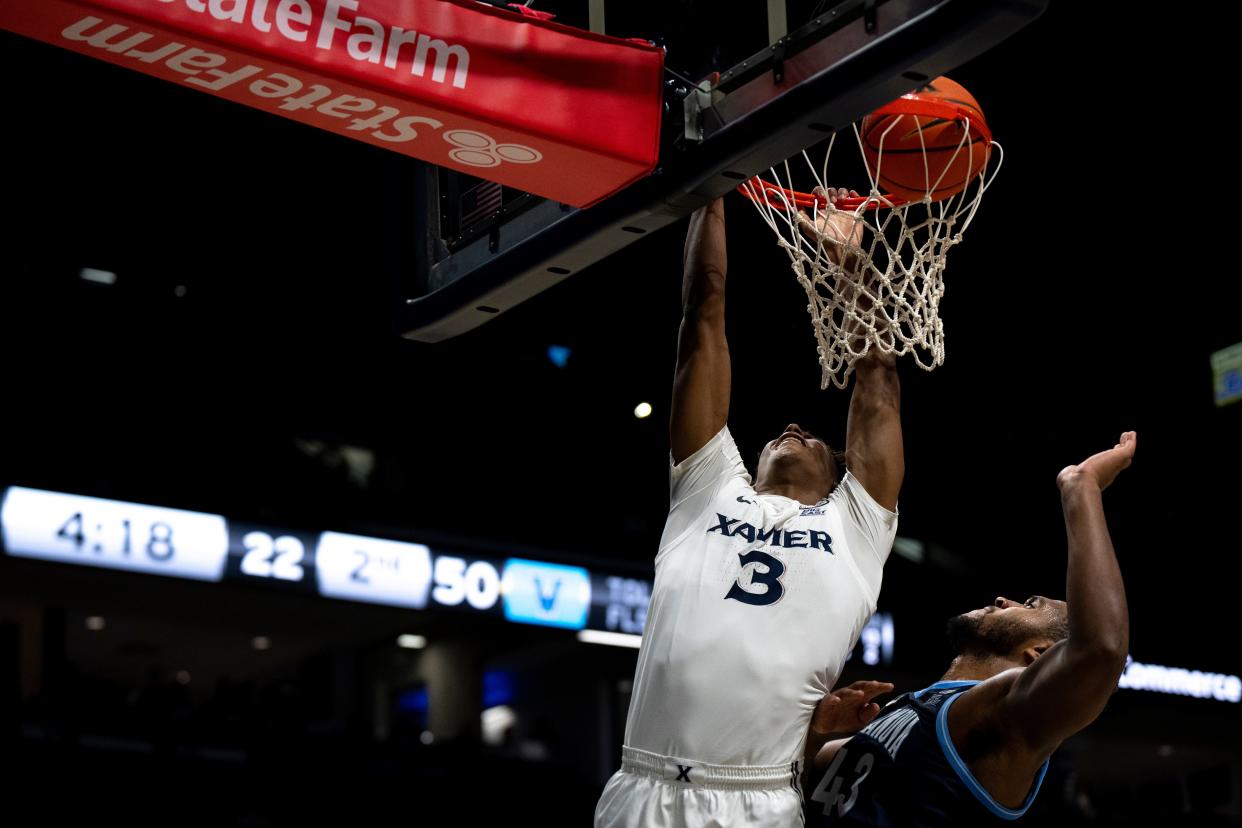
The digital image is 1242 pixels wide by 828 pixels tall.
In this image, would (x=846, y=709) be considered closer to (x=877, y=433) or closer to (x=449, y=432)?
(x=877, y=433)

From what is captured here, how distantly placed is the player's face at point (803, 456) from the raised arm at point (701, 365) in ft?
0.60

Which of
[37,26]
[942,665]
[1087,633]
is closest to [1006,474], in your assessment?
[942,665]

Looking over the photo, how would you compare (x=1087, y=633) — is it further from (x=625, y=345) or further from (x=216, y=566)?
(x=625, y=345)

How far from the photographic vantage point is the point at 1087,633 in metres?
3.12

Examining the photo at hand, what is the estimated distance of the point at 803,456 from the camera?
3736 millimetres

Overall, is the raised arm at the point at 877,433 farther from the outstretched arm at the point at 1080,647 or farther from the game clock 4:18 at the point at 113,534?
the game clock 4:18 at the point at 113,534

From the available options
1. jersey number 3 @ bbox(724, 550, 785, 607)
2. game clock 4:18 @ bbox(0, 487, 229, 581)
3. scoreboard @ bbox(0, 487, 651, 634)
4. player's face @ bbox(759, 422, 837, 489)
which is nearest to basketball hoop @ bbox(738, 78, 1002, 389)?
player's face @ bbox(759, 422, 837, 489)

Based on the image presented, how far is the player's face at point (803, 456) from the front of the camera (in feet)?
12.2

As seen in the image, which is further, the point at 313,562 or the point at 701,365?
the point at 313,562

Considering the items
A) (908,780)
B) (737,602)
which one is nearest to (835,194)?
(737,602)

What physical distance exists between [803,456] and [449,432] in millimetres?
8638

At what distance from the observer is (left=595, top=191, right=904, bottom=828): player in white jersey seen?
3.26 m

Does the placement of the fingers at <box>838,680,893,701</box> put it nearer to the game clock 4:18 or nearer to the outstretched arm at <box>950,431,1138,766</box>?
the outstretched arm at <box>950,431,1138,766</box>

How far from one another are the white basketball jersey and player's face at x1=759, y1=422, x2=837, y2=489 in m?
0.17
